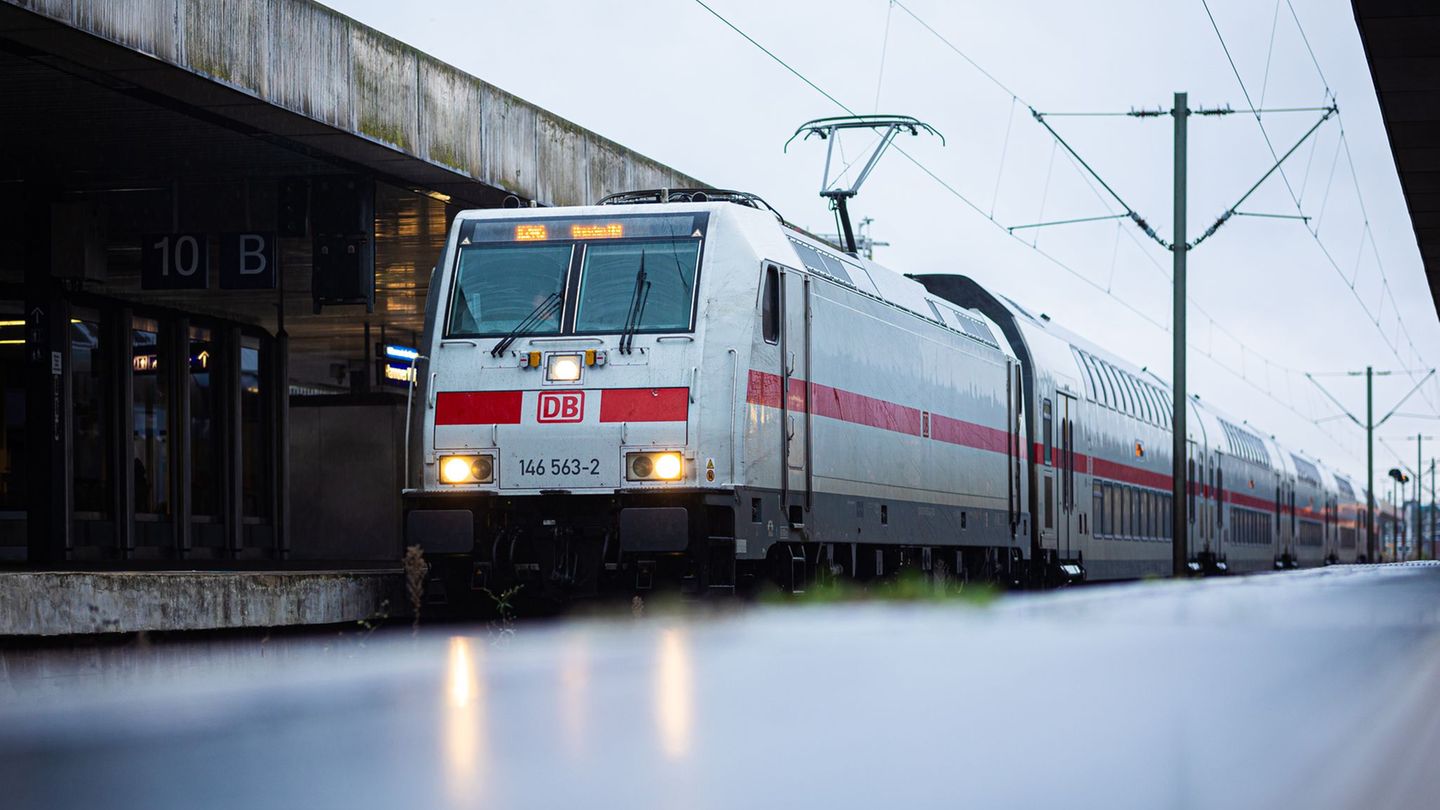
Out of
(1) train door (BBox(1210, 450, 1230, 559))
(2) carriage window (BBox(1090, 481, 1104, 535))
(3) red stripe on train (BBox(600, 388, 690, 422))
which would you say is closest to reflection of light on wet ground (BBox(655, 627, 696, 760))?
(3) red stripe on train (BBox(600, 388, 690, 422))

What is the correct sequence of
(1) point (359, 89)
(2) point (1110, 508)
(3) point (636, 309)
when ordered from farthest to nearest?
(2) point (1110, 508), (1) point (359, 89), (3) point (636, 309)

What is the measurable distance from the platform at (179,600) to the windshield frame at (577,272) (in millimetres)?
2221

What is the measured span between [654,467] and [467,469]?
1460 mm

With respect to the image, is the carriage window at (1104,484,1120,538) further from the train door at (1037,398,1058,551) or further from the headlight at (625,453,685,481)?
the headlight at (625,453,685,481)

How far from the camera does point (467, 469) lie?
1461 cm

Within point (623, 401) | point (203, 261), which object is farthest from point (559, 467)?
point (203, 261)

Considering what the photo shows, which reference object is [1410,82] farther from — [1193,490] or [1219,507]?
[1219,507]

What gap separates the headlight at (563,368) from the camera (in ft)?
47.9

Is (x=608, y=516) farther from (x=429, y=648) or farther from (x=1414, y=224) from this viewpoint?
(x=1414, y=224)

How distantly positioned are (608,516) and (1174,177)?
18469mm

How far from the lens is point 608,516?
47.1 ft

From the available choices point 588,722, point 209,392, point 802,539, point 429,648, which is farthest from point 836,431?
point 209,392

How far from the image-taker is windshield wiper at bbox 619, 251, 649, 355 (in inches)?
574

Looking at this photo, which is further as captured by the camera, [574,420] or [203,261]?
[203,261]
